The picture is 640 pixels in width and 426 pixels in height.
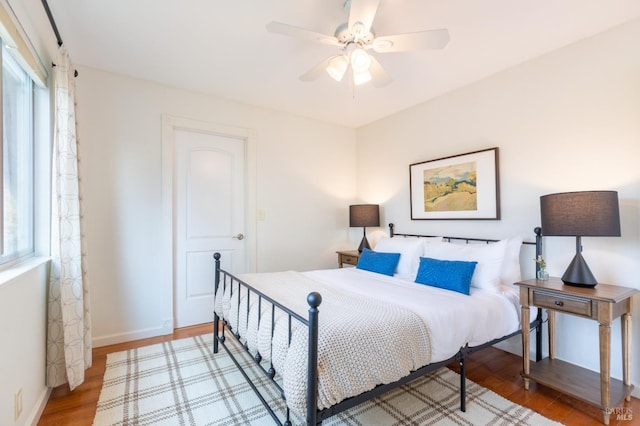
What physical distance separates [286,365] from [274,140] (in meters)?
2.90

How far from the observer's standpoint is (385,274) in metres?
2.91

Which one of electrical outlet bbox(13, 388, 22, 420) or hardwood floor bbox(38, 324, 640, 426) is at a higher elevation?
electrical outlet bbox(13, 388, 22, 420)

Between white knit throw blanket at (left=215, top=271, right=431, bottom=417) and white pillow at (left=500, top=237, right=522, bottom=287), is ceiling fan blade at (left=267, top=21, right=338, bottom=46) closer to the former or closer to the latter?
white knit throw blanket at (left=215, top=271, right=431, bottom=417)

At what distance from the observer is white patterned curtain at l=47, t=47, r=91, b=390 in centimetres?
201

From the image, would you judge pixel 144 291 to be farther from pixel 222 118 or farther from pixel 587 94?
pixel 587 94

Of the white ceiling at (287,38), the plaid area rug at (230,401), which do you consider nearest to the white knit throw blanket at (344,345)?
the plaid area rug at (230,401)

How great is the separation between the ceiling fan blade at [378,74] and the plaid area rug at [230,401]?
2194 mm

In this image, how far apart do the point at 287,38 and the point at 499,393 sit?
2.90m

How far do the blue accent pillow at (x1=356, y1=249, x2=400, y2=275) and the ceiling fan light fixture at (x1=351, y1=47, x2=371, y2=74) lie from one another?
171 centimetres

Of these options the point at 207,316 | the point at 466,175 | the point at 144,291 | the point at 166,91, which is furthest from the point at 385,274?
the point at 166,91

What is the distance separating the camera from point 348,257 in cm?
383

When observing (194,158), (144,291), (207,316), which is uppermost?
(194,158)

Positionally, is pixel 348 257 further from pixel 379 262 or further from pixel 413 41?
pixel 413 41

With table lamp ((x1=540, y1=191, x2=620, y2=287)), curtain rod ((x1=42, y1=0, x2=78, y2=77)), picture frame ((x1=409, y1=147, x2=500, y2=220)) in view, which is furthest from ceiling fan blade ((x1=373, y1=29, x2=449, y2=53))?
curtain rod ((x1=42, y1=0, x2=78, y2=77))
